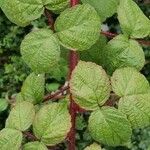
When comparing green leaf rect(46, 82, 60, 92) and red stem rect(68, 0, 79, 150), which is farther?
green leaf rect(46, 82, 60, 92)

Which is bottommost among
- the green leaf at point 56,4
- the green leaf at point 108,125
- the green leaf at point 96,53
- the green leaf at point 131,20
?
the green leaf at point 108,125

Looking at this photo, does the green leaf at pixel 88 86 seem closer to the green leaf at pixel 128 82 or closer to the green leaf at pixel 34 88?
the green leaf at pixel 128 82

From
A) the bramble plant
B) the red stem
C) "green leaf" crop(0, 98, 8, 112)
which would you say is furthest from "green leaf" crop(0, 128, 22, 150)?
"green leaf" crop(0, 98, 8, 112)

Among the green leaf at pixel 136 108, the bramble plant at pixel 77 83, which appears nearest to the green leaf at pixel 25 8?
the bramble plant at pixel 77 83

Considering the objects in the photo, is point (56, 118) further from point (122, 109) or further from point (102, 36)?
point (102, 36)

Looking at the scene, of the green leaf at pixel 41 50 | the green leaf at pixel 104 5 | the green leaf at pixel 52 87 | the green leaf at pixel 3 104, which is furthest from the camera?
the green leaf at pixel 52 87

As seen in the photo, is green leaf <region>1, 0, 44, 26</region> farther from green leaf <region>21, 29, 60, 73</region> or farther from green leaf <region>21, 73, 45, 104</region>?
green leaf <region>21, 73, 45, 104</region>
